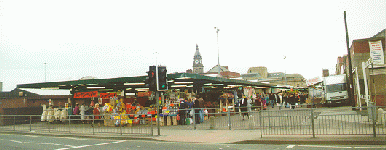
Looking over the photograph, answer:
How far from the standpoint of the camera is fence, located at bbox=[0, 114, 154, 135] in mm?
15461

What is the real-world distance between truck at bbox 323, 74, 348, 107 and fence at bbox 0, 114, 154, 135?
22.9m

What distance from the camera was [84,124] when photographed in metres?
16.5

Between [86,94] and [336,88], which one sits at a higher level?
[336,88]

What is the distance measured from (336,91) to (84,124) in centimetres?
2690

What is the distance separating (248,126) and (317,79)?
2605cm

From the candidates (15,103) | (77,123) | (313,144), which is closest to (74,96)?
(77,123)

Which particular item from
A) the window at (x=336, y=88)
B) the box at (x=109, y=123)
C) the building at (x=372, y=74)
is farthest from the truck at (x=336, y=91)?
the box at (x=109, y=123)

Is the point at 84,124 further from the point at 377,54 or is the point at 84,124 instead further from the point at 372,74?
the point at 372,74

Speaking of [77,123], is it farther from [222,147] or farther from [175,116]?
[222,147]

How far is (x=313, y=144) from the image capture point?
401 inches

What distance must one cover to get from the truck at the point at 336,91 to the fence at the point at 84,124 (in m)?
22.9

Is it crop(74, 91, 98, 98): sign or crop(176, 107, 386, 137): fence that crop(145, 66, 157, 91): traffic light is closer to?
crop(176, 107, 386, 137): fence

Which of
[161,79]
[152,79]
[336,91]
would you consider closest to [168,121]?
[161,79]

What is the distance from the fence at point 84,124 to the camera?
609 inches
